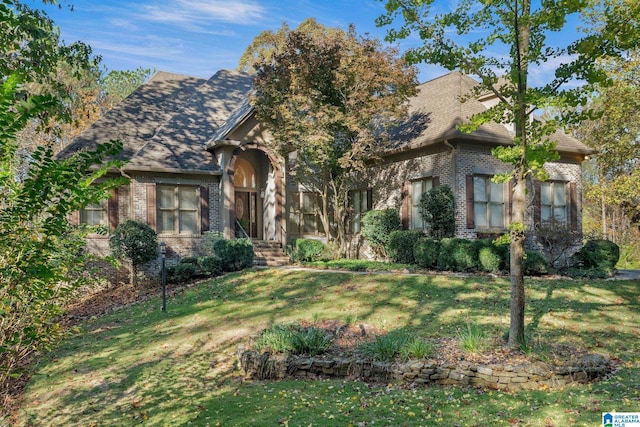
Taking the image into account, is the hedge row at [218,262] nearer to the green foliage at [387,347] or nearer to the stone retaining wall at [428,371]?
the stone retaining wall at [428,371]

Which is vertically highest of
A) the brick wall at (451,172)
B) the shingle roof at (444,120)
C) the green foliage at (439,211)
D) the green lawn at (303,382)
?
the shingle roof at (444,120)

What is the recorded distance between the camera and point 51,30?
959 cm

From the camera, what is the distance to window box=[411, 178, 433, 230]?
676 inches

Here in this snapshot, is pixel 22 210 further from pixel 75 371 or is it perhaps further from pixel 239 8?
pixel 239 8

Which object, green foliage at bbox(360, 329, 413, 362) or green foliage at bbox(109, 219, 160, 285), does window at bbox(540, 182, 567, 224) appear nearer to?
green foliage at bbox(360, 329, 413, 362)

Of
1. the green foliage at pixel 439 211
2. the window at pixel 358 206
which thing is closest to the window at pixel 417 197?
the green foliage at pixel 439 211

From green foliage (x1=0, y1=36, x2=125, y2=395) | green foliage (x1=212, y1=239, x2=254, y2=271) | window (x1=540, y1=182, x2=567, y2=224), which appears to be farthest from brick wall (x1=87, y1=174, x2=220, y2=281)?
green foliage (x1=0, y1=36, x2=125, y2=395)

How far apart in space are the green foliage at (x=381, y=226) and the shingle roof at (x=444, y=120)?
2.38 meters

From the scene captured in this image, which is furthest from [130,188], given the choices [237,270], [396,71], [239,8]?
[396,71]

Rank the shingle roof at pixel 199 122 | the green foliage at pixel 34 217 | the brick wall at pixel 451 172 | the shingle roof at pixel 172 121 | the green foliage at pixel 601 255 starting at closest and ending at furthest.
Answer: the green foliage at pixel 34 217 < the green foliage at pixel 601 255 < the brick wall at pixel 451 172 < the shingle roof at pixel 199 122 < the shingle roof at pixel 172 121

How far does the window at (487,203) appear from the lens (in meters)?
16.5

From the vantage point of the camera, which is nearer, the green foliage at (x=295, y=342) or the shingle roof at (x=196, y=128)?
the green foliage at (x=295, y=342)

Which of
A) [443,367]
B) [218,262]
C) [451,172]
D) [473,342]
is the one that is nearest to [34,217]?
[443,367]

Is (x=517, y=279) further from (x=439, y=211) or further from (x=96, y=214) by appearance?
(x=96, y=214)
